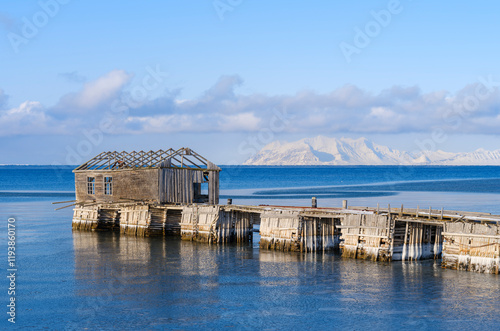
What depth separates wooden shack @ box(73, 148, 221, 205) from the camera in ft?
169

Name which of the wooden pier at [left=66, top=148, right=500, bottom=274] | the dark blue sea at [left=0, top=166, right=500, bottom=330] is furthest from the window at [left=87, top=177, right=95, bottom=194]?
the dark blue sea at [left=0, top=166, right=500, bottom=330]

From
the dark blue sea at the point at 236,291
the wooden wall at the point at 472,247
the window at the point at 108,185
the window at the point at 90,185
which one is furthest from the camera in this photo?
the window at the point at 90,185

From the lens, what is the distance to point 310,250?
4031 centimetres

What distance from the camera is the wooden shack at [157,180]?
51513 millimetres

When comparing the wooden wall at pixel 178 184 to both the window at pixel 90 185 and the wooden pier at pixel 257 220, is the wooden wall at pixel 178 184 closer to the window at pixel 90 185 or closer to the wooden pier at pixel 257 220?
the wooden pier at pixel 257 220

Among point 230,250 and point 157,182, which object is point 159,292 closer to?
point 230,250

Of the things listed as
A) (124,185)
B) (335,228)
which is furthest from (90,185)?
(335,228)

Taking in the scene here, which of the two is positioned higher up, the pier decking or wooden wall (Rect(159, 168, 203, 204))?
wooden wall (Rect(159, 168, 203, 204))

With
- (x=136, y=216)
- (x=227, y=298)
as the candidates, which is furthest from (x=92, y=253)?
(x=227, y=298)

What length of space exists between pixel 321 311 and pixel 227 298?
5.00m

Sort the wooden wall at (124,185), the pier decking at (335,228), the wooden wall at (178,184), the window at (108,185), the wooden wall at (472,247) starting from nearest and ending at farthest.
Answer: the wooden wall at (472,247) < the pier decking at (335,228) < the wooden wall at (178,184) < the wooden wall at (124,185) < the window at (108,185)

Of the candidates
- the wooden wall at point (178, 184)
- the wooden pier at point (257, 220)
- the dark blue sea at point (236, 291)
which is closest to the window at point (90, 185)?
the wooden pier at point (257, 220)

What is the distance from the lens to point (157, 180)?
168 feet

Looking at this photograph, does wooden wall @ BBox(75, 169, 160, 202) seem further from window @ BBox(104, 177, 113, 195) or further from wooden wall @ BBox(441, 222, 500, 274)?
wooden wall @ BBox(441, 222, 500, 274)
